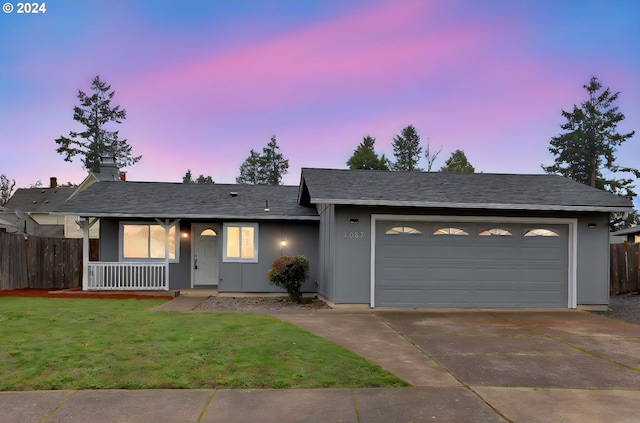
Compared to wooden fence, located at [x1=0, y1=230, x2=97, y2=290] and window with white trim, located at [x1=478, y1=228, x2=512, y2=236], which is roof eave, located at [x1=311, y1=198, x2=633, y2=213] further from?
wooden fence, located at [x1=0, y1=230, x2=97, y2=290]

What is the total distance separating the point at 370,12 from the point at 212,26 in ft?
19.2

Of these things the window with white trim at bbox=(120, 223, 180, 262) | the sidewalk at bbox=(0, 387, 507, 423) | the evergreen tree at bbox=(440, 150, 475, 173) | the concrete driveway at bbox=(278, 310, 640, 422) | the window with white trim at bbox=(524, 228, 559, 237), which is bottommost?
the concrete driveway at bbox=(278, 310, 640, 422)

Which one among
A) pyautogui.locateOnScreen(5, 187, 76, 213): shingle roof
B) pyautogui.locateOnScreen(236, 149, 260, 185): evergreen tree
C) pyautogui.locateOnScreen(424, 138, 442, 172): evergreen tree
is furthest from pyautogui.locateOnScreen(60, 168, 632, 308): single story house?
pyautogui.locateOnScreen(236, 149, 260, 185): evergreen tree

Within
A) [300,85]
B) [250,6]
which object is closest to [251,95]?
[300,85]

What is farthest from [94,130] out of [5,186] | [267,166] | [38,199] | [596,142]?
[596,142]

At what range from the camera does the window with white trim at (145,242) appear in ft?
49.3

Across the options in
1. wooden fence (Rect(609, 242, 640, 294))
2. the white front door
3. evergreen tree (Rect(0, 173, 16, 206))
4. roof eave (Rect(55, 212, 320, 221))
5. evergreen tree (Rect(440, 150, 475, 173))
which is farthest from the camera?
evergreen tree (Rect(0, 173, 16, 206))

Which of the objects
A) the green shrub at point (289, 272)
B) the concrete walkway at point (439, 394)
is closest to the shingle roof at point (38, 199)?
the green shrub at point (289, 272)

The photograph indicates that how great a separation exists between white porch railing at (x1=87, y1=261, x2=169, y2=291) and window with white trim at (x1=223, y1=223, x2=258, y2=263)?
6.78 ft

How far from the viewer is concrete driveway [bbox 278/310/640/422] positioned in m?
4.78

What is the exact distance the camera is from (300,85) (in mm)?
22078

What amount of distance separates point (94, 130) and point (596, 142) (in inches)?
1817

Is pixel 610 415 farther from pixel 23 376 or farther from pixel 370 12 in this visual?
pixel 370 12

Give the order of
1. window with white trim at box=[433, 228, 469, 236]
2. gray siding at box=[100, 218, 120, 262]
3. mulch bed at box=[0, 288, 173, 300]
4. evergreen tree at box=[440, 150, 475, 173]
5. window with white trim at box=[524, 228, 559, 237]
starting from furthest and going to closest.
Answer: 1. evergreen tree at box=[440, 150, 475, 173]
2. gray siding at box=[100, 218, 120, 262]
3. mulch bed at box=[0, 288, 173, 300]
4. window with white trim at box=[524, 228, 559, 237]
5. window with white trim at box=[433, 228, 469, 236]
